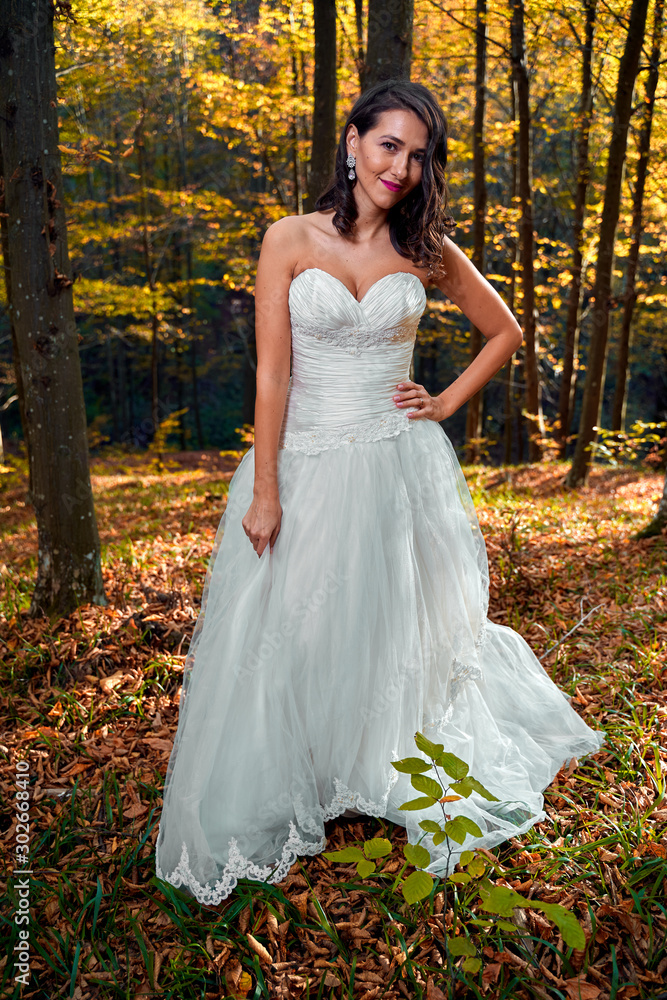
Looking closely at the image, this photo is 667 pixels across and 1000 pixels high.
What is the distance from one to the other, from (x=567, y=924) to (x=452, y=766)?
1.49ft

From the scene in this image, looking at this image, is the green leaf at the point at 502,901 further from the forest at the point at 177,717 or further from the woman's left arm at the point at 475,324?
the woman's left arm at the point at 475,324

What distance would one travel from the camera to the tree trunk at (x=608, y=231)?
6500mm

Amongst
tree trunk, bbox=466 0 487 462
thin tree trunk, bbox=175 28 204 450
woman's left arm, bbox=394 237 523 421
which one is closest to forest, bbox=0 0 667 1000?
tree trunk, bbox=466 0 487 462

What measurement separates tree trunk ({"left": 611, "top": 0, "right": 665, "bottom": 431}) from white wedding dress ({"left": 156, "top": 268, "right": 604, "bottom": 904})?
19.7ft

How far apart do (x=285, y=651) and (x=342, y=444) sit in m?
0.82

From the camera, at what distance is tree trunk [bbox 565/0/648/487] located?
6.50 meters

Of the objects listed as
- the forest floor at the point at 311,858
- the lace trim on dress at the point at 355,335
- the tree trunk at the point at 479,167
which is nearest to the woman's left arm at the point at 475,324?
the lace trim on dress at the point at 355,335

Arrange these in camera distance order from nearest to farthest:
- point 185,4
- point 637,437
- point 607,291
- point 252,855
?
1. point 252,855
2. point 637,437
3. point 607,291
4. point 185,4

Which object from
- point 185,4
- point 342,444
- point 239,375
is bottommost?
point 239,375

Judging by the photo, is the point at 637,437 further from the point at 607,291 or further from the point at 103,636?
the point at 103,636

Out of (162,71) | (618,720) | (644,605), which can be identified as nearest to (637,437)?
(644,605)

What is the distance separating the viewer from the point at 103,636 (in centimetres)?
354

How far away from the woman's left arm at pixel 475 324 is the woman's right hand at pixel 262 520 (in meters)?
0.70
